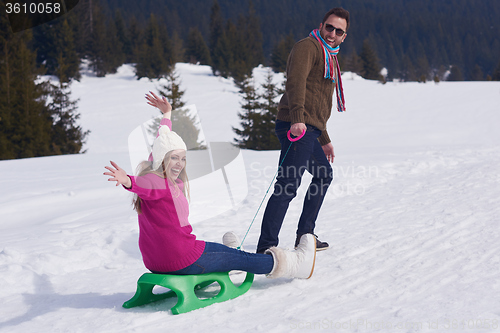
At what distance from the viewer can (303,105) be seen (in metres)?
3.10

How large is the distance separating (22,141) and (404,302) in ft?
64.1

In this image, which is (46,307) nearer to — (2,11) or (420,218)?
(420,218)

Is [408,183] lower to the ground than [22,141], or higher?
lower

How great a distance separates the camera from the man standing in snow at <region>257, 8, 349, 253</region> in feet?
10.2

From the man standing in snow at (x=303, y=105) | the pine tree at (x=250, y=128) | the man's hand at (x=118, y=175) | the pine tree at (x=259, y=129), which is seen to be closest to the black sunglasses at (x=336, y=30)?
the man standing in snow at (x=303, y=105)

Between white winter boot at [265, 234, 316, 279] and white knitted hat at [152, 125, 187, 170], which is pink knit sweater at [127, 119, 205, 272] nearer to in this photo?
white knitted hat at [152, 125, 187, 170]

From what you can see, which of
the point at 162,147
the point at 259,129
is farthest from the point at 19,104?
the point at 162,147

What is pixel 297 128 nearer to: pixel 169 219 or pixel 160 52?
pixel 169 219

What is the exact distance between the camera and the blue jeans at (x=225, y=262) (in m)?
2.50

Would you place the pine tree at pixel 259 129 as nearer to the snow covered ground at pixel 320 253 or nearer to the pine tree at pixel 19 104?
the pine tree at pixel 19 104

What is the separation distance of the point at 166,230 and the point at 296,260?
880mm

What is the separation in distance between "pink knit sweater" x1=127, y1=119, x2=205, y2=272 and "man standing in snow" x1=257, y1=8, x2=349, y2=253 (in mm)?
779

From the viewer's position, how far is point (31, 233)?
14.4 feet

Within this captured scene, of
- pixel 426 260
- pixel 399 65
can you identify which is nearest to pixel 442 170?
pixel 426 260
